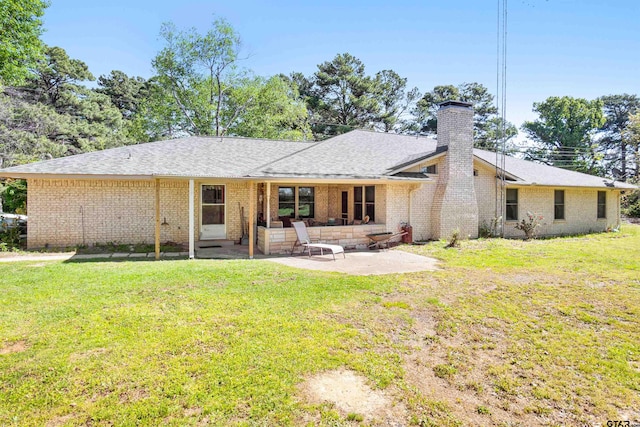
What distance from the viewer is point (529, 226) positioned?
46.4 feet

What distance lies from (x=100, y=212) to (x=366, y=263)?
9.07m

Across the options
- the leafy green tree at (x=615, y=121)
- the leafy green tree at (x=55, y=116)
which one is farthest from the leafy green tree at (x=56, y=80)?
the leafy green tree at (x=615, y=121)

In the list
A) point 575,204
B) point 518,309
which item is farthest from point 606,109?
point 518,309

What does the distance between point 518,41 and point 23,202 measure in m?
20.9

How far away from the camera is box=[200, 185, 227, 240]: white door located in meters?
12.7

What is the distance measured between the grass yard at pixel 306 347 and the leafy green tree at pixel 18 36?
13.0m

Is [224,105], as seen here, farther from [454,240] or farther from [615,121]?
[615,121]

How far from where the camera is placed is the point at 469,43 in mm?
14172

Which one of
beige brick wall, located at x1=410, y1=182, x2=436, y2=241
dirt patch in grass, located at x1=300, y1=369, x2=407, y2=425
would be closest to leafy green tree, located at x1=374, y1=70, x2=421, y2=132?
beige brick wall, located at x1=410, y1=182, x2=436, y2=241

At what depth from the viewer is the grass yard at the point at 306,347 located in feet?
9.83

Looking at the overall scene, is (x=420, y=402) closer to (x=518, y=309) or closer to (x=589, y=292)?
(x=518, y=309)

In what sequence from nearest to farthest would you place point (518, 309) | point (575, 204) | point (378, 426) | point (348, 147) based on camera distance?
point (378, 426), point (518, 309), point (348, 147), point (575, 204)

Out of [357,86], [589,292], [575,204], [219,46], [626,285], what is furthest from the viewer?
[357,86]

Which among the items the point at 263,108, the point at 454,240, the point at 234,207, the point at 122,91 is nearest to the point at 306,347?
the point at 454,240
